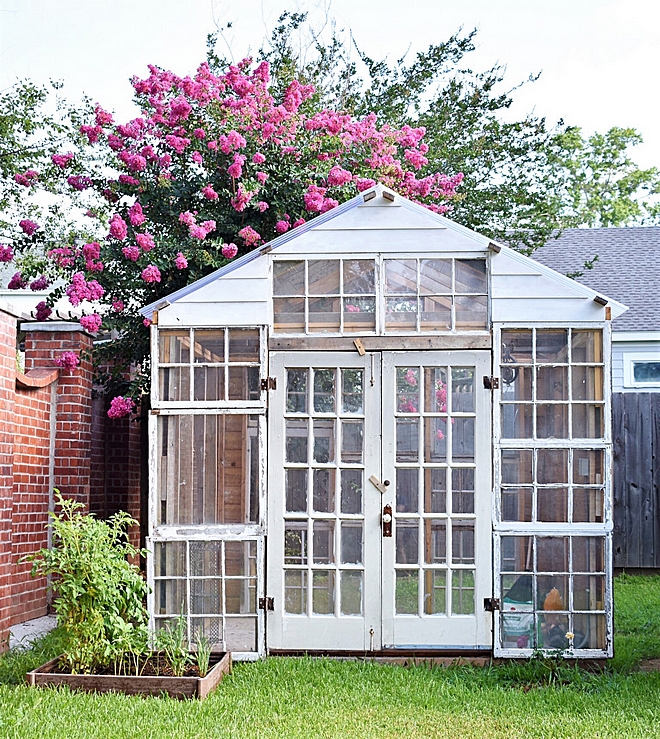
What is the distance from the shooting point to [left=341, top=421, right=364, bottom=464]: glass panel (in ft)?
21.4

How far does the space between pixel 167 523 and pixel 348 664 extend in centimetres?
151

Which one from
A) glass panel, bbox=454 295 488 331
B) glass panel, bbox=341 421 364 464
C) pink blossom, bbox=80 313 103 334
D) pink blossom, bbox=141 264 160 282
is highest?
pink blossom, bbox=141 264 160 282

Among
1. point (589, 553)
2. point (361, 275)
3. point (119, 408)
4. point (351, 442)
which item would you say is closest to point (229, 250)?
point (119, 408)

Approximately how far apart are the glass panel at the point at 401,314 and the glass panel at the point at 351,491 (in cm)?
101

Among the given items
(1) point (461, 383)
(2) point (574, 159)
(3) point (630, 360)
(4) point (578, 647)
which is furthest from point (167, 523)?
(2) point (574, 159)

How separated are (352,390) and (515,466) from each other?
3.94ft

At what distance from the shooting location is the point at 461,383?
6535 mm

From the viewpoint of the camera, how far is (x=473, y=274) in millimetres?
6570

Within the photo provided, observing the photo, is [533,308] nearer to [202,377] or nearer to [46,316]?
[202,377]

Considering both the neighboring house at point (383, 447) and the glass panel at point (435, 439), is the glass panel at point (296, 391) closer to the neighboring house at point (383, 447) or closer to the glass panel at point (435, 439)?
the neighboring house at point (383, 447)

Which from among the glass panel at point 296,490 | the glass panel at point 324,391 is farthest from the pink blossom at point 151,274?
the glass panel at point 296,490

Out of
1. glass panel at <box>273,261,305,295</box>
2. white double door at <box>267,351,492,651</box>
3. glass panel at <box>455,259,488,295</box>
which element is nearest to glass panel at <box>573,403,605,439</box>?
white double door at <box>267,351,492,651</box>

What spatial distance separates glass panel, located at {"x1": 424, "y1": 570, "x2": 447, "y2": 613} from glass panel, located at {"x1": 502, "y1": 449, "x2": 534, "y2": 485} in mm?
764

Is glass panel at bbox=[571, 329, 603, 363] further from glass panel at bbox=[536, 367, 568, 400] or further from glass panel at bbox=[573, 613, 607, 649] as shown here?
glass panel at bbox=[573, 613, 607, 649]
